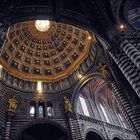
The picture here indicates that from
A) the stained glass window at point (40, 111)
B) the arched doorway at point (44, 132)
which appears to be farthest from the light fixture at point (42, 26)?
the arched doorway at point (44, 132)

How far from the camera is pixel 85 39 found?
25.2 m

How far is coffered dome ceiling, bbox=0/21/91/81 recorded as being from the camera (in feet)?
83.8

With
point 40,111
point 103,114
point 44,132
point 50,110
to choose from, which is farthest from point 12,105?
point 103,114

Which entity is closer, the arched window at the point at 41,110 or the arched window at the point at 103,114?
the arched window at the point at 41,110

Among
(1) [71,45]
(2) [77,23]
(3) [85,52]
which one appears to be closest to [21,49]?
(1) [71,45]

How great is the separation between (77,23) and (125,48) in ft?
14.2

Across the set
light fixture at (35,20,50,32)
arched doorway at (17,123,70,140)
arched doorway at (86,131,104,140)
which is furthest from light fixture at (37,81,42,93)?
light fixture at (35,20,50,32)

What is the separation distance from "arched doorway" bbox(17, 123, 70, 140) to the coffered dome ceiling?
278 inches

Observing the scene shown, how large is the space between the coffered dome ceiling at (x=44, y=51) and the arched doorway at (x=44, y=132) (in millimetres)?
7054

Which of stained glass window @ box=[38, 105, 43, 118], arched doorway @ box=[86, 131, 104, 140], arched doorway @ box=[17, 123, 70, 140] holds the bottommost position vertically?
arched doorway @ box=[86, 131, 104, 140]

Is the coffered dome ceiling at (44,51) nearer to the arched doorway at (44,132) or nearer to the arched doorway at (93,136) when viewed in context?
the arched doorway at (44,132)

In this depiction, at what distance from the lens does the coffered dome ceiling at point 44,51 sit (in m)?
25.5

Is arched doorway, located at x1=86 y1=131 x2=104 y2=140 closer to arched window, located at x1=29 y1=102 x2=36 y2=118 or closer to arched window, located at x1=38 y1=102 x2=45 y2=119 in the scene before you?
arched window, located at x1=38 y1=102 x2=45 y2=119

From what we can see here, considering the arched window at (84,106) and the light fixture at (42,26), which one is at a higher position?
the light fixture at (42,26)
